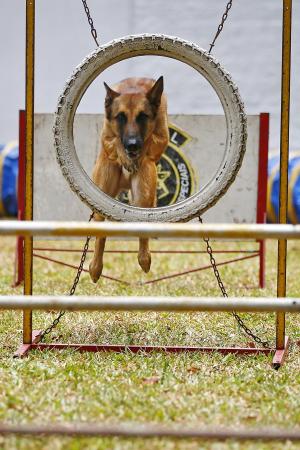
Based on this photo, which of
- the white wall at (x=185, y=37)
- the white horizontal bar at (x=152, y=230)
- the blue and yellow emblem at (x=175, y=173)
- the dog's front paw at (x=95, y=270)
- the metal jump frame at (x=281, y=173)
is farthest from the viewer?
the white wall at (x=185, y=37)

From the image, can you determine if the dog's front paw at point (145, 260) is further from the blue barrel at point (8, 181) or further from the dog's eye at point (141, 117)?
the blue barrel at point (8, 181)

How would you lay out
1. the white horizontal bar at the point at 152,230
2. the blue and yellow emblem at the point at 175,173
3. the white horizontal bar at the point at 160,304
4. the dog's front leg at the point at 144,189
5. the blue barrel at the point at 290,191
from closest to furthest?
the white horizontal bar at the point at 152,230 < the white horizontal bar at the point at 160,304 < the dog's front leg at the point at 144,189 < the blue and yellow emblem at the point at 175,173 < the blue barrel at the point at 290,191

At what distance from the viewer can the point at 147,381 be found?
12.1 feet

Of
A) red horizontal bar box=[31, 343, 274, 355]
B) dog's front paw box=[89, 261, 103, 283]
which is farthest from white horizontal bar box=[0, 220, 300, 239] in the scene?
dog's front paw box=[89, 261, 103, 283]

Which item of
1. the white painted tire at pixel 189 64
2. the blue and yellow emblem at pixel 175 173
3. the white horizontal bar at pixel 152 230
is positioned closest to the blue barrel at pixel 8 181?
the blue and yellow emblem at pixel 175 173

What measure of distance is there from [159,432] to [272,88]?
10903 mm

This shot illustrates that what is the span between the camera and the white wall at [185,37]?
13.1 metres

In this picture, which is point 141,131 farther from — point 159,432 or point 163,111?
point 159,432

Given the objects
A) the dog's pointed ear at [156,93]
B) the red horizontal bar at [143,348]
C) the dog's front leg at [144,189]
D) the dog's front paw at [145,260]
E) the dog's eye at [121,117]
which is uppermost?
the dog's pointed ear at [156,93]

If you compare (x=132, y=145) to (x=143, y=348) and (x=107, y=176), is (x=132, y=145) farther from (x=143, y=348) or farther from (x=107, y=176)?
(x=143, y=348)

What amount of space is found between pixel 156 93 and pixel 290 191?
21.6 ft

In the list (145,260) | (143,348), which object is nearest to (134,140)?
(145,260)

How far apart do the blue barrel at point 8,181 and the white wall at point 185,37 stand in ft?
5.48

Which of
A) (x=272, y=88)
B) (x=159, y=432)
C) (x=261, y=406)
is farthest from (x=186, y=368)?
(x=272, y=88)
